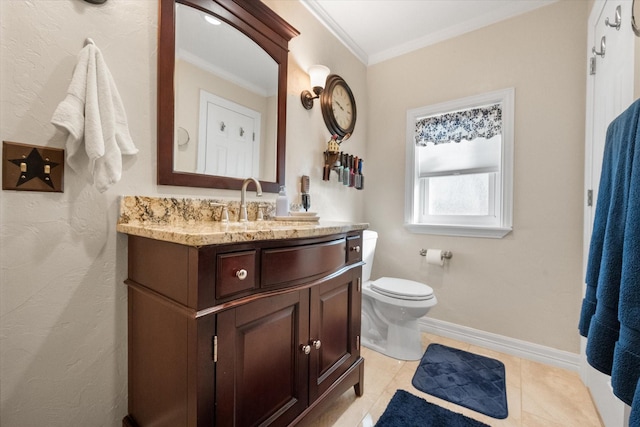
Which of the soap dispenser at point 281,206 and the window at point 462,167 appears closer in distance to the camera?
the soap dispenser at point 281,206

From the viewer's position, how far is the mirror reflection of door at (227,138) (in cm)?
135

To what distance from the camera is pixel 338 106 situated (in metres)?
2.26

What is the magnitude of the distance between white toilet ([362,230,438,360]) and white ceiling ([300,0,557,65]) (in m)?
1.65

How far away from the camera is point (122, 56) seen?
3.51 feet

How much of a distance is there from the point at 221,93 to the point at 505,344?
2511 millimetres

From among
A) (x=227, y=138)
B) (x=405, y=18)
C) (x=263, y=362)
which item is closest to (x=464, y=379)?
(x=263, y=362)

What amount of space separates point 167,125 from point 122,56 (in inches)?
11.1

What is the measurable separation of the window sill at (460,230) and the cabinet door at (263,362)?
1.55 m

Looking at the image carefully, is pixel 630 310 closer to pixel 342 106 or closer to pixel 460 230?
pixel 460 230


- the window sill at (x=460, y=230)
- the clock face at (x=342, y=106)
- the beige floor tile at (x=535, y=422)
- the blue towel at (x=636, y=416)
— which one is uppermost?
the clock face at (x=342, y=106)

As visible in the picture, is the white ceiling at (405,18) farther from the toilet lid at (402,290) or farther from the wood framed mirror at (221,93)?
the toilet lid at (402,290)

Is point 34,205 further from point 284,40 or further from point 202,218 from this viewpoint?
point 284,40

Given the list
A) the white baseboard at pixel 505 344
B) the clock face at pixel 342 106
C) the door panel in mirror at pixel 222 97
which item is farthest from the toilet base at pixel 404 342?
the clock face at pixel 342 106

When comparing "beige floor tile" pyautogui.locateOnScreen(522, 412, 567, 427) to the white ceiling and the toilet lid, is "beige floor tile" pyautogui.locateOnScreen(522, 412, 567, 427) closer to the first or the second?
the toilet lid
